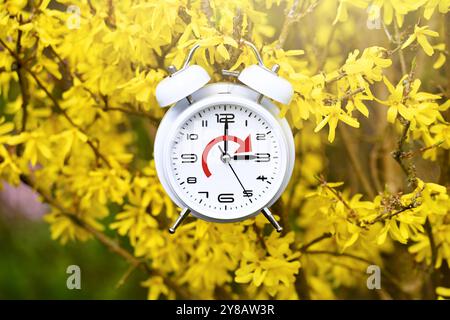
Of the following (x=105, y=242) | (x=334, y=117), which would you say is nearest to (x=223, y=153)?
(x=334, y=117)

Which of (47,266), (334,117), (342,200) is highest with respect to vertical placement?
(334,117)

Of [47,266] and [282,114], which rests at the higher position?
[282,114]

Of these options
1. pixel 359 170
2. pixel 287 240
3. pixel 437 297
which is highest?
pixel 359 170

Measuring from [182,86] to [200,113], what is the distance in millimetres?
46

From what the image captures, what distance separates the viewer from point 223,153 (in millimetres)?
1069

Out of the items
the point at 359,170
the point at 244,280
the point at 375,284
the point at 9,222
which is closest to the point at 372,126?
the point at 359,170

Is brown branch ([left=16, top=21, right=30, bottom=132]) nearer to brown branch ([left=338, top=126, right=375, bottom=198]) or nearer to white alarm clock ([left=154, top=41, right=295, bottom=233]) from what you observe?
white alarm clock ([left=154, top=41, right=295, bottom=233])

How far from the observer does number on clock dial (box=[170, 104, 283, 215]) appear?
1.07 meters

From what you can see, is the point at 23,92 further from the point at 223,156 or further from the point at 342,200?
the point at 342,200

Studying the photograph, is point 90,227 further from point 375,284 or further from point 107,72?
point 375,284

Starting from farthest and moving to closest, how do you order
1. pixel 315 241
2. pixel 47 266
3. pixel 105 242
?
pixel 47 266, pixel 105 242, pixel 315 241

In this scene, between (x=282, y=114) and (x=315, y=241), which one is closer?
(x=282, y=114)

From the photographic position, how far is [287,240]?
1.21 m

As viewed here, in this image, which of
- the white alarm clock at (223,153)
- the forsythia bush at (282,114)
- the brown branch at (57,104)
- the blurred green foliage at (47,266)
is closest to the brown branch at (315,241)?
the forsythia bush at (282,114)
